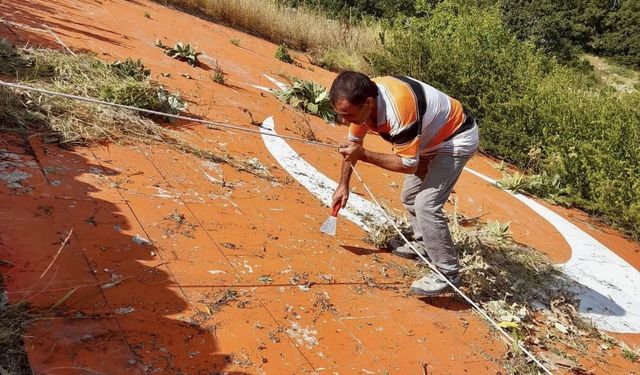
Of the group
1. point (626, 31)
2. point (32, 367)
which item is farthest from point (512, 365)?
point (626, 31)

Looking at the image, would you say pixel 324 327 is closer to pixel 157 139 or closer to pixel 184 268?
pixel 184 268

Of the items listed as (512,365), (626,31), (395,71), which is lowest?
(512,365)

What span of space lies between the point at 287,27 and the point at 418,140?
1188cm

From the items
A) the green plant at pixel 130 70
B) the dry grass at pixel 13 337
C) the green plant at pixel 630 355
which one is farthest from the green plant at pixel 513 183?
the dry grass at pixel 13 337

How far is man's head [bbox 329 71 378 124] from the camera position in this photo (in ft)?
10.1

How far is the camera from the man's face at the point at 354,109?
10.2ft

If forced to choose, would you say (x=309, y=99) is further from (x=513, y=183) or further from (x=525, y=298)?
(x=525, y=298)

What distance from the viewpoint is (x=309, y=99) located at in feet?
25.3

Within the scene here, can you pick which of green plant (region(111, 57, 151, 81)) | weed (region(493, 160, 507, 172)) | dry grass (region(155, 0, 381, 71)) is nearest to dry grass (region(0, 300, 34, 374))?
green plant (region(111, 57, 151, 81))

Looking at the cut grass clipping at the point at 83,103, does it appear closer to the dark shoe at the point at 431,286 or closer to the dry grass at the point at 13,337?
the dark shoe at the point at 431,286

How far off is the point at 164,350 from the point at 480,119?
834cm

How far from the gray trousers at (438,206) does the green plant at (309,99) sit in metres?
4.10

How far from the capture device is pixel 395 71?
1107cm

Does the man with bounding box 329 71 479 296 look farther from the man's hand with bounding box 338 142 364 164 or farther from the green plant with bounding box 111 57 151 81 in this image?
the green plant with bounding box 111 57 151 81
